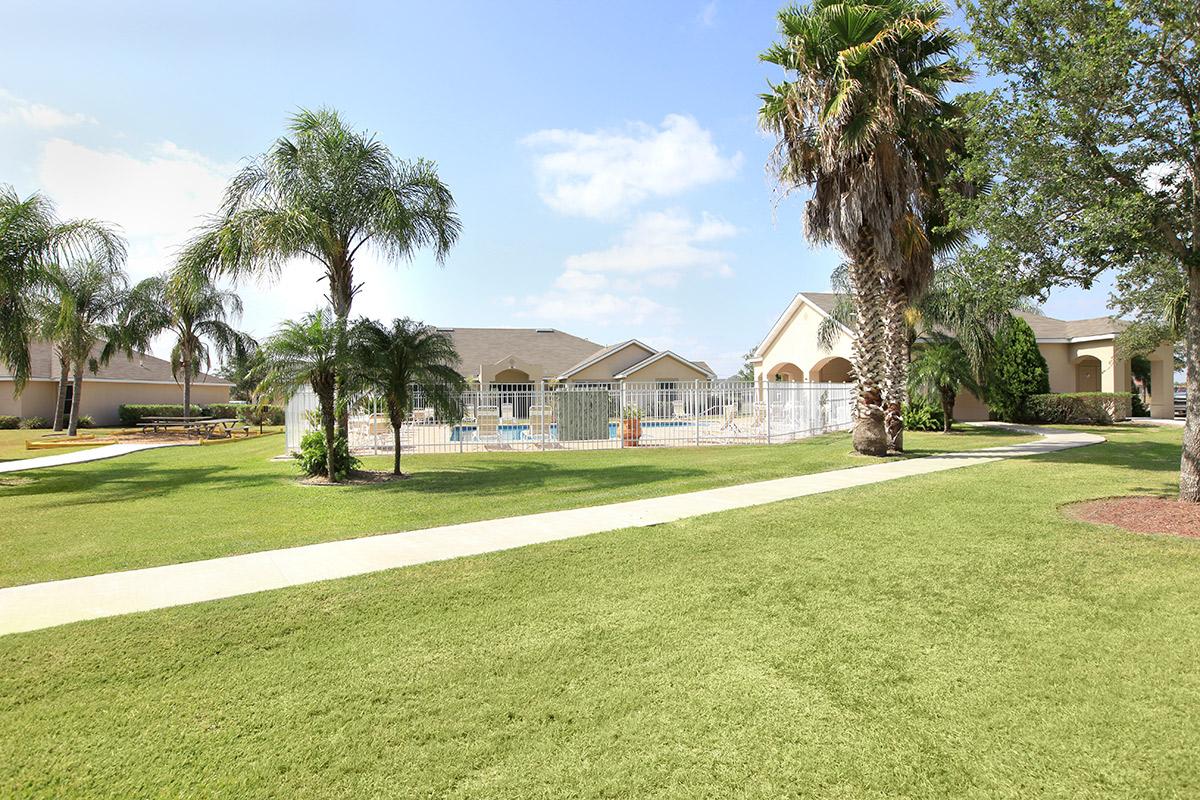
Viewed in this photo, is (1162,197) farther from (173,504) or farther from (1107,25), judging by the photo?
(173,504)

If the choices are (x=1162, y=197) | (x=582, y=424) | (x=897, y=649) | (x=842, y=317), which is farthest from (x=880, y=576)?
(x=842, y=317)

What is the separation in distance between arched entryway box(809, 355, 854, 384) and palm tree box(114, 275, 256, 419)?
2855 centimetres

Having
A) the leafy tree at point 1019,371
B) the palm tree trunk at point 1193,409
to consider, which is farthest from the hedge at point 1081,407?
the palm tree trunk at point 1193,409

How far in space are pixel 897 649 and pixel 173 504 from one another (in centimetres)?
1105

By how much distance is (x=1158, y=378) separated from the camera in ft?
105

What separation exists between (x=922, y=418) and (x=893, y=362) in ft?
30.5

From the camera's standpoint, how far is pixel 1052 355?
103 ft

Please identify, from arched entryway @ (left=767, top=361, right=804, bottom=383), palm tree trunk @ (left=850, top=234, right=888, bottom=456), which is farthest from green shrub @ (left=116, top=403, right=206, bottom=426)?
palm tree trunk @ (left=850, top=234, right=888, bottom=456)

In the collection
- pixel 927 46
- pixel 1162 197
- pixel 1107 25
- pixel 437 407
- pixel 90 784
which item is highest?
pixel 927 46

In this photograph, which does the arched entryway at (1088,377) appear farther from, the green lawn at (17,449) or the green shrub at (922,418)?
the green lawn at (17,449)

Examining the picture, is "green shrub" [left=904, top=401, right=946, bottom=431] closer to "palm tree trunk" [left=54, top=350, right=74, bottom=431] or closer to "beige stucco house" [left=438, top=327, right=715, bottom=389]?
"beige stucco house" [left=438, top=327, right=715, bottom=389]

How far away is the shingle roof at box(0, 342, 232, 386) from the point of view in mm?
36375

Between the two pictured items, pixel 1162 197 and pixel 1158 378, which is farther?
pixel 1158 378

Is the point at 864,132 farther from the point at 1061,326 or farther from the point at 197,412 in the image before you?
the point at 197,412
